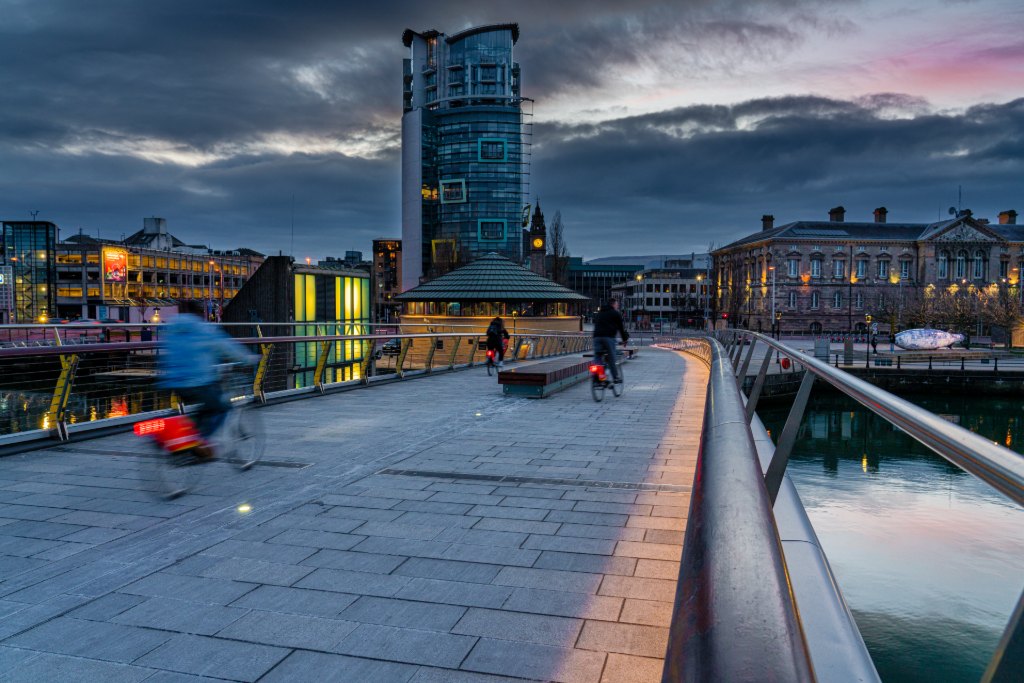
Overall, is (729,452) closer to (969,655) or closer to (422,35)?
(969,655)

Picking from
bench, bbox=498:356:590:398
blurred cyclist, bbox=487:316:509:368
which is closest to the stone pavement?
bench, bbox=498:356:590:398

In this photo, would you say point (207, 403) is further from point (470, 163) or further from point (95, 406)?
point (470, 163)

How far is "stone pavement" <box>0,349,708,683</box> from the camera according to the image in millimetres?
3131

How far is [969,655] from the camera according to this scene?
9336 millimetres

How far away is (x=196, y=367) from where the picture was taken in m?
6.21

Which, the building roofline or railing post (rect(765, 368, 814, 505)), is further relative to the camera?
the building roofline

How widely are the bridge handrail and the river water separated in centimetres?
112

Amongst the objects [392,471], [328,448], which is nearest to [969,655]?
[392,471]

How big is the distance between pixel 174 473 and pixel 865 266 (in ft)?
337

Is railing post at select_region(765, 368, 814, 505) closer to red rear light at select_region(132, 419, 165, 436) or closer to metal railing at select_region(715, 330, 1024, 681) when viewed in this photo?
metal railing at select_region(715, 330, 1024, 681)

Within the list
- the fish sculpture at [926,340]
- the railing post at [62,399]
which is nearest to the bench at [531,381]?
the railing post at [62,399]

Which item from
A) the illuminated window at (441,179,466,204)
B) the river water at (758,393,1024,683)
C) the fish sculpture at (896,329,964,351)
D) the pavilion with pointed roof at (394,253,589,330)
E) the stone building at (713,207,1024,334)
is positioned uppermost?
the illuminated window at (441,179,466,204)

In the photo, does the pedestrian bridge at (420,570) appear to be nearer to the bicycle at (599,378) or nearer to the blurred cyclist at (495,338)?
the bicycle at (599,378)

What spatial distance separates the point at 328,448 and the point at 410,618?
189 inches
